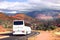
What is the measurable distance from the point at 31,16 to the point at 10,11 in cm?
128

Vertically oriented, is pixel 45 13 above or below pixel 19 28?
above

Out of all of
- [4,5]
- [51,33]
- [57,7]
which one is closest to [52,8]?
[57,7]

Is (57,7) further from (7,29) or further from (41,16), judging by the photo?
(7,29)

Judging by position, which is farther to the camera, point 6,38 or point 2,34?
point 2,34

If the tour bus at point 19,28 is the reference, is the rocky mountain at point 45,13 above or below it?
above

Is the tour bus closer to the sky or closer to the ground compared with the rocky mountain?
closer to the ground

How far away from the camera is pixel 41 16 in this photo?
1678 centimetres

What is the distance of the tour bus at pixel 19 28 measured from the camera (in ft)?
55.5

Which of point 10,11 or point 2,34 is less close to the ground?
point 10,11

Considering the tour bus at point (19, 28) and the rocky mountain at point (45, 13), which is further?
the tour bus at point (19, 28)

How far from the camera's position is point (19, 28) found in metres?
17.0

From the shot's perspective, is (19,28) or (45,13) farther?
(19,28)

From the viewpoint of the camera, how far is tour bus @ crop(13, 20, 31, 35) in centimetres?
1692

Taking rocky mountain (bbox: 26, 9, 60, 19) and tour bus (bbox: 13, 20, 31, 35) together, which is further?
tour bus (bbox: 13, 20, 31, 35)
